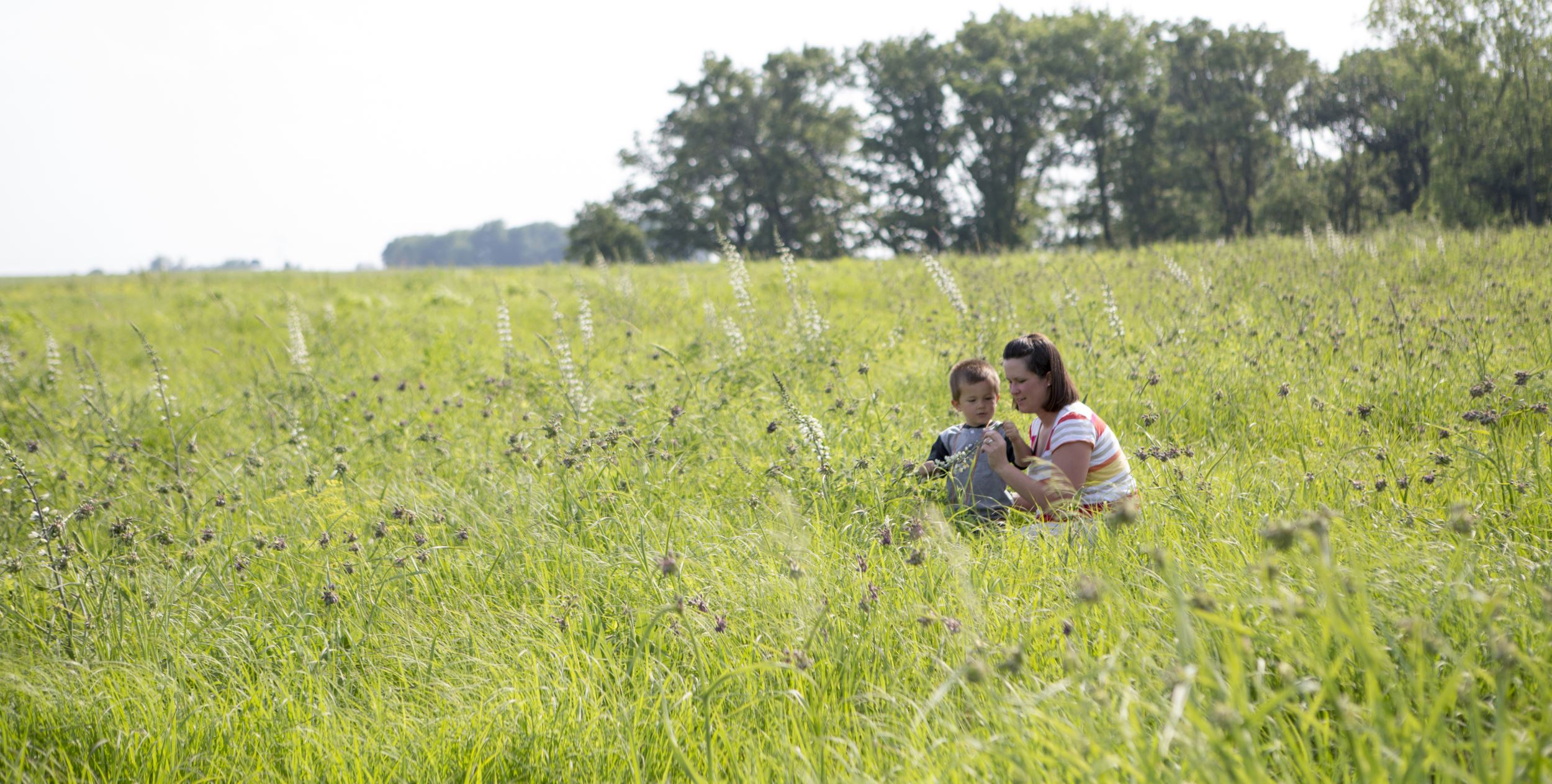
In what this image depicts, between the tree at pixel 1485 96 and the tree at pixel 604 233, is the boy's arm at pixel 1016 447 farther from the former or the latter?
the tree at pixel 604 233

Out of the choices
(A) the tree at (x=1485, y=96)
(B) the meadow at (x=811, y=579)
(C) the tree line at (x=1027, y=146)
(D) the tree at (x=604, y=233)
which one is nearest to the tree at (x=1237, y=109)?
(C) the tree line at (x=1027, y=146)

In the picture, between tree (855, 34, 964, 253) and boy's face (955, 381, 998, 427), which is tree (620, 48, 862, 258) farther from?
boy's face (955, 381, 998, 427)

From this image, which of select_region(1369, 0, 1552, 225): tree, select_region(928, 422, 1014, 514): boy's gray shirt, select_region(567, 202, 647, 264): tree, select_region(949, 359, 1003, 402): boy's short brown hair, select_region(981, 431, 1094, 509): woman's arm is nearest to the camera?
select_region(981, 431, 1094, 509): woman's arm

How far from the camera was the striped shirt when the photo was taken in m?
3.73

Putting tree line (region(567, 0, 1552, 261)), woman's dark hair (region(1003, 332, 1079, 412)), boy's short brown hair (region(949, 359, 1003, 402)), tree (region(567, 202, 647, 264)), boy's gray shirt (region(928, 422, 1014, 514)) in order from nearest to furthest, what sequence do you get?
1. boy's gray shirt (region(928, 422, 1014, 514))
2. woman's dark hair (region(1003, 332, 1079, 412))
3. boy's short brown hair (region(949, 359, 1003, 402))
4. tree line (region(567, 0, 1552, 261))
5. tree (region(567, 202, 647, 264))

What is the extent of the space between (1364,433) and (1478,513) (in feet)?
5.96

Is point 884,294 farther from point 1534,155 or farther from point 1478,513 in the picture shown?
point 1534,155

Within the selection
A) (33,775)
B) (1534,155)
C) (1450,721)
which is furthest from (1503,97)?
(33,775)

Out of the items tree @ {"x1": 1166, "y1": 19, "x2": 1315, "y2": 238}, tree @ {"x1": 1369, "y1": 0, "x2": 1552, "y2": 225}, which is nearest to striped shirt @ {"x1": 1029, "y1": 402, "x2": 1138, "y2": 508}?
tree @ {"x1": 1369, "y1": 0, "x2": 1552, "y2": 225}

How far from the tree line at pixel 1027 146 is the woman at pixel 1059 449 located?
31346 mm

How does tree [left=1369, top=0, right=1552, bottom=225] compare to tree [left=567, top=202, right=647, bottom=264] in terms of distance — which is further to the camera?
tree [left=567, top=202, right=647, bottom=264]

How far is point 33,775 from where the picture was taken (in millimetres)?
2578

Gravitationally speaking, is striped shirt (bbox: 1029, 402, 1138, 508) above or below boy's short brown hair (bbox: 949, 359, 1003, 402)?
below

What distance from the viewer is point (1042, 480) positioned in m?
3.80
